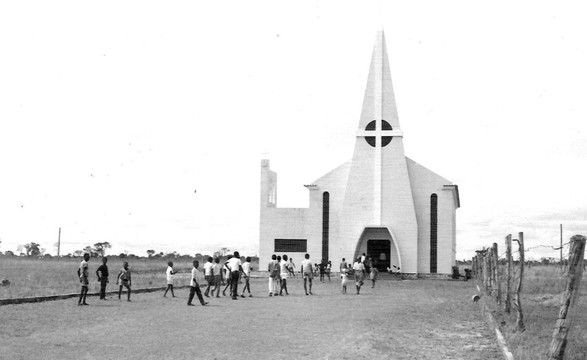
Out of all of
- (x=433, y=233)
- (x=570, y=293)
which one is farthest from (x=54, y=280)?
(x=570, y=293)

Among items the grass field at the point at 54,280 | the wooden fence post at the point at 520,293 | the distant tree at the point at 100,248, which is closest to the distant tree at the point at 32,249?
the distant tree at the point at 100,248

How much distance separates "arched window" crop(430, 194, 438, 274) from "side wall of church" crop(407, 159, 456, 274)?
177mm

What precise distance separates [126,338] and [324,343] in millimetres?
3516

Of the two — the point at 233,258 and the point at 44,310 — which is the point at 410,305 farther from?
the point at 44,310

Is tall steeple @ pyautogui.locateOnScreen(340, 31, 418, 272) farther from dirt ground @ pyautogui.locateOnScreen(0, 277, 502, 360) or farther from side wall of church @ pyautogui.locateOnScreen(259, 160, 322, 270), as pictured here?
dirt ground @ pyautogui.locateOnScreen(0, 277, 502, 360)

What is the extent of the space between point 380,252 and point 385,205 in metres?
3.55

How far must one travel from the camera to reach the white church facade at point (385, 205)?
50.0 meters

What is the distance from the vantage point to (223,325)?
15773mm

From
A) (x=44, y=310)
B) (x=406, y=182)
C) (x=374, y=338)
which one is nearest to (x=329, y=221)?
(x=406, y=182)

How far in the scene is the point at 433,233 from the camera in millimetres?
50969

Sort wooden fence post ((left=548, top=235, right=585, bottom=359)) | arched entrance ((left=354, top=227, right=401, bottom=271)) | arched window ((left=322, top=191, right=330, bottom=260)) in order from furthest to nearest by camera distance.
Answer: arched window ((left=322, top=191, right=330, bottom=260)) → arched entrance ((left=354, top=227, right=401, bottom=271)) → wooden fence post ((left=548, top=235, right=585, bottom=359))

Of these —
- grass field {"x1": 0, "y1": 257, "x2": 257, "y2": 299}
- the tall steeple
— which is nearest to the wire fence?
grass field {"x1": 0, "y1": 257, "x2": 257, "y2": 299}

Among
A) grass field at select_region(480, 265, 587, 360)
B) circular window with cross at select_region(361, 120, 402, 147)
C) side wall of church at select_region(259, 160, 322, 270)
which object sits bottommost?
grass field at select_region(480, 265, 587, 360)

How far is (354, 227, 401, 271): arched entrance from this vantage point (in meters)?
51.1
